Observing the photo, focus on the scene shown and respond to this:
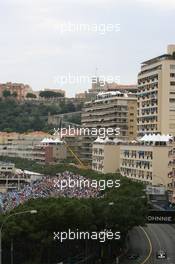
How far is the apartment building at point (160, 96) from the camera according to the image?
122 feet

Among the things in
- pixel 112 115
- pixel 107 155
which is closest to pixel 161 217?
pixel 107 155

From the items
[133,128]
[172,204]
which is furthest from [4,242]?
[133,128]

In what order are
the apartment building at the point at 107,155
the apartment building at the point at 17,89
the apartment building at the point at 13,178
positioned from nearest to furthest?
the apartment building at the point at 107,155, the apartment building at the point at 13,178, the apartment building at the point at 17,89

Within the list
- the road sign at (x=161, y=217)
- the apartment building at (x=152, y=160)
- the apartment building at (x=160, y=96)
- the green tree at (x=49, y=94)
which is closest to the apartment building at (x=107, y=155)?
the apartment building at (x=152, y=160)

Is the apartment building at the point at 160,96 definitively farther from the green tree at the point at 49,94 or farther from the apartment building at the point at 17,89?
the apartment building at the point at 17,89

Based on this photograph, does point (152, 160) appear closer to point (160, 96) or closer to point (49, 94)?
point (160, 96)

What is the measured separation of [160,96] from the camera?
37.6 metres

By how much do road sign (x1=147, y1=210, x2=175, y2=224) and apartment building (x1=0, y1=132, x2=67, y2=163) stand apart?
27025 millimetres

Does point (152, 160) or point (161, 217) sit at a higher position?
point (152, 160)

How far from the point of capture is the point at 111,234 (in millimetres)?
17812

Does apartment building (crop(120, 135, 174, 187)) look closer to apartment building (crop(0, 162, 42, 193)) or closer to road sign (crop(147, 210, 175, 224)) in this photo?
road sign (crop(147, 210, 175, 224))

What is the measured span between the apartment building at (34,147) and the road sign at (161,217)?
27025 mm

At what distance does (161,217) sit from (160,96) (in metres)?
16.8

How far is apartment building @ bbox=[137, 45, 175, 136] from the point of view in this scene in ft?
122
